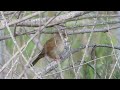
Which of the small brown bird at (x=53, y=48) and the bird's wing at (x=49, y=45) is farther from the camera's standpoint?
the bird's wing at (x=49, y=45)

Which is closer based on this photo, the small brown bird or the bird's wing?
the small brown bird

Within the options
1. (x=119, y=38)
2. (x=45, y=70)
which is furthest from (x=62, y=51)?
(x=45, y=70)

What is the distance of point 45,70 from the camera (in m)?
4.03

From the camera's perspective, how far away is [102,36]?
593 centimetres
